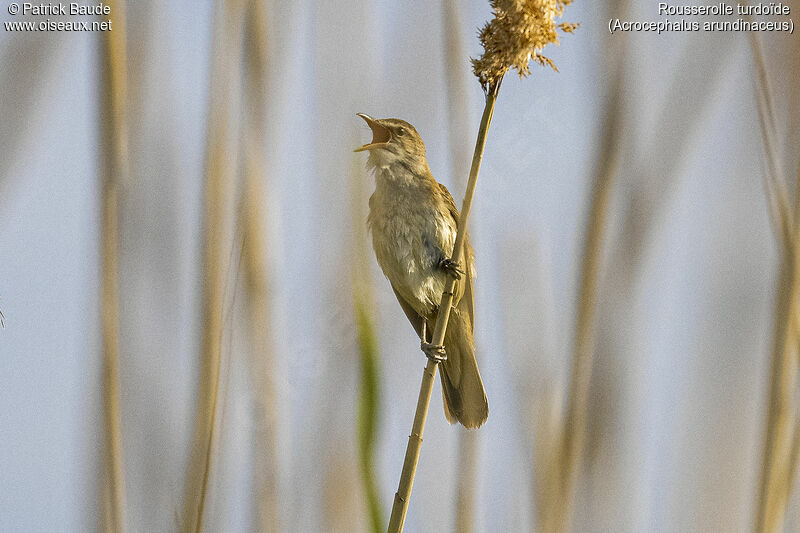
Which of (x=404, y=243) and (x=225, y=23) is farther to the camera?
(x=404, y=243)

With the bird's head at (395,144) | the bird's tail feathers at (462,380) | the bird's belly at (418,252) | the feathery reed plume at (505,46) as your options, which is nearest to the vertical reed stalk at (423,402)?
the feathery reed plume at (505,46)

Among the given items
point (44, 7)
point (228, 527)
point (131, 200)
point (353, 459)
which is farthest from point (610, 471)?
point (44, 7)

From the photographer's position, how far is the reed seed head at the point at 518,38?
1.79 m

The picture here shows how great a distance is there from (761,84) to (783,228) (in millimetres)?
442

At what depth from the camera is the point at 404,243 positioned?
10.9ft

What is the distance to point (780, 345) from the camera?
2453mm

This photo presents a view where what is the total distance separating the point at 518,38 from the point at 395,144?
5.26ft

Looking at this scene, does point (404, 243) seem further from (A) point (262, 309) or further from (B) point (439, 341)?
(B) point (439, 341)

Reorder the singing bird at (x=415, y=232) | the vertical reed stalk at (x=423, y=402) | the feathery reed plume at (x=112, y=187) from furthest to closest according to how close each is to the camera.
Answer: the singing bird at (x=415, y=232), the feathery reed plume at (x=112, y=187), the vertical reed stalk at (x=423, y=402)

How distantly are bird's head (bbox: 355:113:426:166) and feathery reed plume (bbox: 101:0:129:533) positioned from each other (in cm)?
122

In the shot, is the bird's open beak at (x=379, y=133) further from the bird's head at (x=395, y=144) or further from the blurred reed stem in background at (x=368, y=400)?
the blurred reed stem in background at (x=368, y=400)

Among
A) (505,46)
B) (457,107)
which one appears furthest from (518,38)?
(457,107)

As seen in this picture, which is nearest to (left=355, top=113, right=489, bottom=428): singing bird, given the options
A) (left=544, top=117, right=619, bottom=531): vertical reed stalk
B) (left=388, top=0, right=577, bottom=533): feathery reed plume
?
(left=544, top=117, right=619, bottom=531): vertical reed stalk

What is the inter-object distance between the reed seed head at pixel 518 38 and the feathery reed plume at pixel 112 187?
1.08 m
